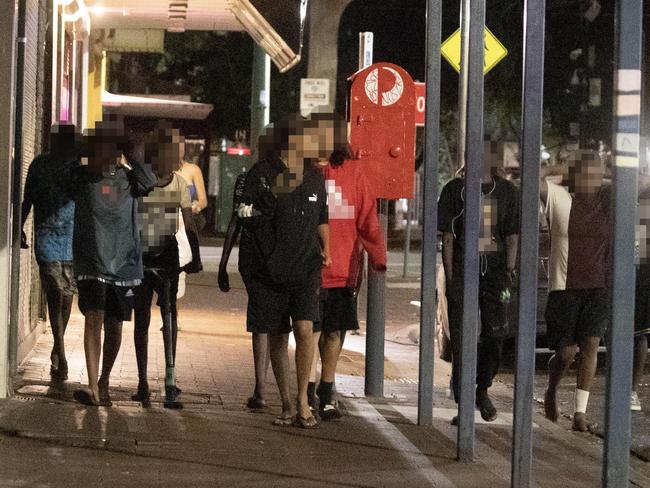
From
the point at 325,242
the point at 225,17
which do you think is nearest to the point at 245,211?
the point at 325,242

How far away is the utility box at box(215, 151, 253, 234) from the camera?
25859 millimetres

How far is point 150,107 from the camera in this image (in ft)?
74.9

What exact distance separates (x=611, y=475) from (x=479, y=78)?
2745 mm

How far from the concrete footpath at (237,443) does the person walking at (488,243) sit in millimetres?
736

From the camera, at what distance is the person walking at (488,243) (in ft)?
28.4

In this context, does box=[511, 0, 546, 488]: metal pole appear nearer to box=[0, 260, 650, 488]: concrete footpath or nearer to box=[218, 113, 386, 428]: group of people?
box=[0, 260, 650, 488]: concrete footpath

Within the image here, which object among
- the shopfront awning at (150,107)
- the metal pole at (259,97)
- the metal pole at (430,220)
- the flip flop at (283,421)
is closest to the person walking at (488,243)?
the metal pole at (430,220)

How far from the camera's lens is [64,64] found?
1443cm

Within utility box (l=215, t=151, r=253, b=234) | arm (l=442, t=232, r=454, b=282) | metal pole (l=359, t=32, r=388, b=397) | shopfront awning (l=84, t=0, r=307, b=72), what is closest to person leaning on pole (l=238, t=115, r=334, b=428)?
arm (l=442, t=232, r=454, b=282)

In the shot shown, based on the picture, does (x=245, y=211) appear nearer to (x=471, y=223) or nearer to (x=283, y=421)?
(x=283, y=421)

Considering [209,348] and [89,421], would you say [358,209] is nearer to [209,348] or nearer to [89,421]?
[89,421]

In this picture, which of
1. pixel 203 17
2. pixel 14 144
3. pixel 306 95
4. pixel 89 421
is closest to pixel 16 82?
pixel 14 144

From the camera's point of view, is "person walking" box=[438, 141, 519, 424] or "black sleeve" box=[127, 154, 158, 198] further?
"person walking" box=[438, 141, 519, 424]

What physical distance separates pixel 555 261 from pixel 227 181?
60.3 ft
